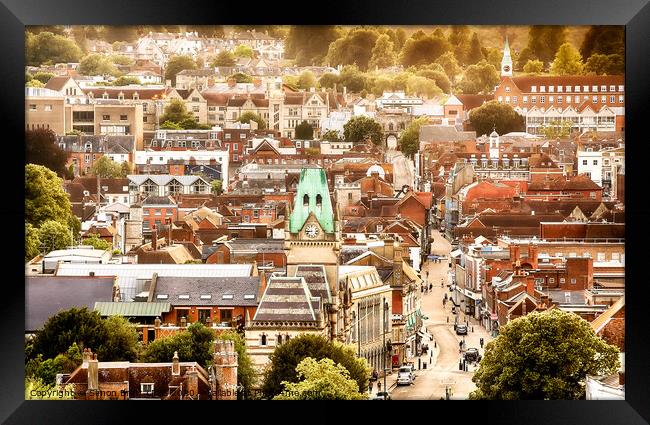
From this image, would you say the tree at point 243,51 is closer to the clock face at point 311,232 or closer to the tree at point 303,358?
the clock face at point 311,232

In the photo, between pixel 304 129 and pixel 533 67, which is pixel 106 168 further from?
pixel 533 67

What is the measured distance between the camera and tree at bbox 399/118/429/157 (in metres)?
23.6

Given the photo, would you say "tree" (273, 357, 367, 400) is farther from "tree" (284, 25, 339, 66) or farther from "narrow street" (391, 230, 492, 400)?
"tree" (284, 25, 339, 66)

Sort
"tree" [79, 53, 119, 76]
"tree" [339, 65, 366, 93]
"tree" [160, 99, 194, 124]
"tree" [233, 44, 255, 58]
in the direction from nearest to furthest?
"tree" [79, 53, 119, 76]
"tree" [233, 44, 255, 58]
"tree" [339, 65, 366, 93]
"tree" [160, 99, 194, 124]

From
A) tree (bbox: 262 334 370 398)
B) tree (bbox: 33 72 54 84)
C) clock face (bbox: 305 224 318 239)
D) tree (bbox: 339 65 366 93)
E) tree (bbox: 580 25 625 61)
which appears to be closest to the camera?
tree (bbox: 262 334 370 398)

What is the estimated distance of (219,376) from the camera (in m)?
18.9

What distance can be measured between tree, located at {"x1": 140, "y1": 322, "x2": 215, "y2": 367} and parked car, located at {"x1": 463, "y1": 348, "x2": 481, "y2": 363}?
9.28ft

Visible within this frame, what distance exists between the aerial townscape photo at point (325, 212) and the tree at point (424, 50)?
25 mm

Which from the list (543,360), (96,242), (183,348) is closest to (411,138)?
(96,242)

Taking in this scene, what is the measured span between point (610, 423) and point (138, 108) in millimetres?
11132

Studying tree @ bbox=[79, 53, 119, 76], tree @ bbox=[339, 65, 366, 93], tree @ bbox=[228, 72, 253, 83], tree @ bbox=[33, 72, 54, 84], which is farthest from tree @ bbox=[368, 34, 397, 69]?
tree @ bbox=[33, 72, 54, 84]

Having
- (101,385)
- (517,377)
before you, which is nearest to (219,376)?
(101,385)

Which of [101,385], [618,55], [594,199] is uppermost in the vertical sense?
[618,55]
